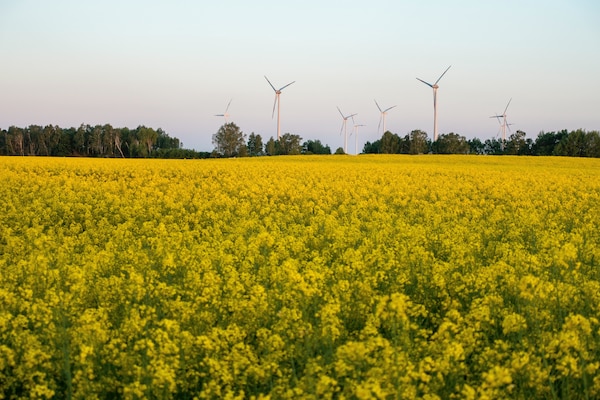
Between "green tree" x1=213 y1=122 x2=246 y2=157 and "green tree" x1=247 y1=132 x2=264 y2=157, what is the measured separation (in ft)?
13.6

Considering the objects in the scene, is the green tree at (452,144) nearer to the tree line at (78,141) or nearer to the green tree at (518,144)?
the green tree at (518,144)

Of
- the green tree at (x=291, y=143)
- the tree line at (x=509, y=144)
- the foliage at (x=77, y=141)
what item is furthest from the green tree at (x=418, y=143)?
the foliage at (x=77, y=141)

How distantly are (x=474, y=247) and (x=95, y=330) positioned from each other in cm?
663

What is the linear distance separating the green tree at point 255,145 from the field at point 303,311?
10791cm

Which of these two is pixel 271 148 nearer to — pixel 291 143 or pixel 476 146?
pixel 291 143

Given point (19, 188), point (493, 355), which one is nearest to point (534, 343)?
point (493, 355)

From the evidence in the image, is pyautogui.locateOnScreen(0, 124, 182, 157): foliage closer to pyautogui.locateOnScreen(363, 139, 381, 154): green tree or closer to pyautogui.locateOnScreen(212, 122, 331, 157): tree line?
pyautogui.locateOnScreen(212, 122, 331, 157): tree line

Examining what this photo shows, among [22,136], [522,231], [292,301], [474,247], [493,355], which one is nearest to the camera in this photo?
[493,355]

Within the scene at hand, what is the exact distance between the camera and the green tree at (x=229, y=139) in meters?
116

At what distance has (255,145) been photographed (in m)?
123

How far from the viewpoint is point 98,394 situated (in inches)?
197

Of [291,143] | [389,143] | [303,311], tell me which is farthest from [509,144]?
[303,311]

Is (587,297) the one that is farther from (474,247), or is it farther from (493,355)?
(474,247)

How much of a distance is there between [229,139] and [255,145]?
23.8 ft
